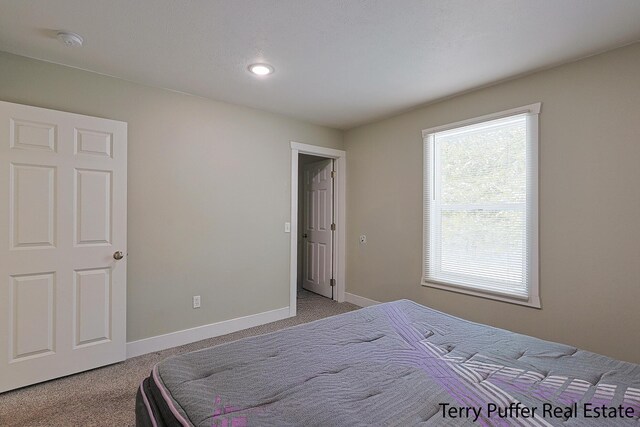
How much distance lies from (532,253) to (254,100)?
9.97 feet

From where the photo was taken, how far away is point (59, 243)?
239 centimetres

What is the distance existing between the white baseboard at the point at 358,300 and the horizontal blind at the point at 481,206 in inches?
40.0

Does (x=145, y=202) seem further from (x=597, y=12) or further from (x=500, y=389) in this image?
(x=597, y=12)

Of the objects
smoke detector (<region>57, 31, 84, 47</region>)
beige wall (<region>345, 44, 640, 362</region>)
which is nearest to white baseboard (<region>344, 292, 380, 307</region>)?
beige wall (<region>345, 44, 640, 362</region>)

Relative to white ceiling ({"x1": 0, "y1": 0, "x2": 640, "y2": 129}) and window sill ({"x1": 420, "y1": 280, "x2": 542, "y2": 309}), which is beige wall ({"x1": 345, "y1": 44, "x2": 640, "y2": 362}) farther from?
white ceiling ({"x1": 0, "y1": 0, "x2": 640, "y2": 129})

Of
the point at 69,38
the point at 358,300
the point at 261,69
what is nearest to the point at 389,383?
the point at 261,69

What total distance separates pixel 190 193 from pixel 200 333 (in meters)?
1.45

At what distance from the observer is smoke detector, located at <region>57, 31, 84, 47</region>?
2.07 meters

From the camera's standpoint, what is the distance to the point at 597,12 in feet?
6.04

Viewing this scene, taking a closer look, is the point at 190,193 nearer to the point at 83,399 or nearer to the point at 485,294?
the point at 83,399

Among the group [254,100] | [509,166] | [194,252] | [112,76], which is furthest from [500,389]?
[112,76]

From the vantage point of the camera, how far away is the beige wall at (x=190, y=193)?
2668mm

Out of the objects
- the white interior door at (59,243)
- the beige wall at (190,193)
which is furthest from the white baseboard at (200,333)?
the white interior door at (59,243)

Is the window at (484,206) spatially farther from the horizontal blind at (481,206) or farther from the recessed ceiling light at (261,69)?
the recessed ceiling light at (261,69)
